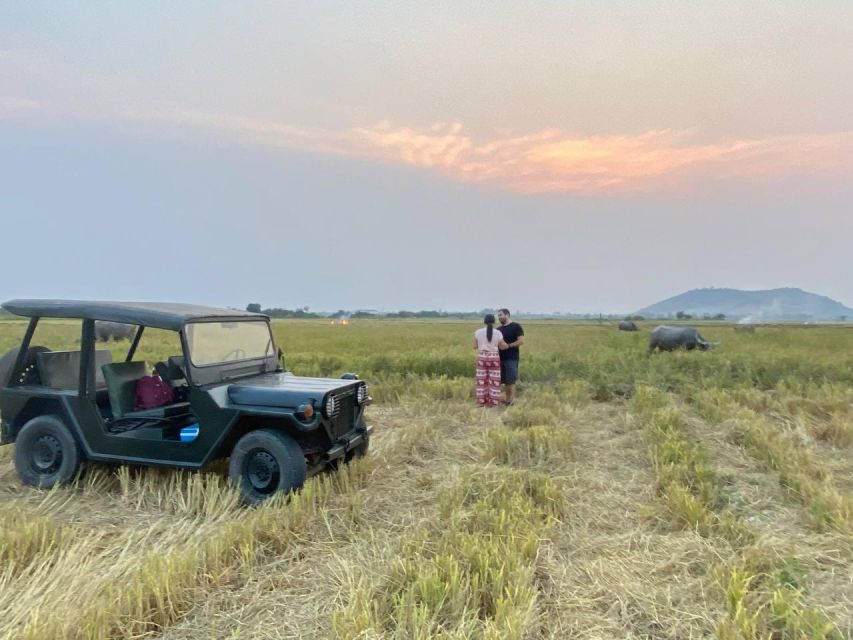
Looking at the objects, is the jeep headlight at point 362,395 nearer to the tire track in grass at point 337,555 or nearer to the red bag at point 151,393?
the tire track in grass at point 337,555

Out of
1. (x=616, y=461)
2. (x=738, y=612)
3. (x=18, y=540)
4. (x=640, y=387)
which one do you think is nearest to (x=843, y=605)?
(x=738, y=612)

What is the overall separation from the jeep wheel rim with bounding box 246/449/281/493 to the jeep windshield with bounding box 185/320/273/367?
1.05 metres

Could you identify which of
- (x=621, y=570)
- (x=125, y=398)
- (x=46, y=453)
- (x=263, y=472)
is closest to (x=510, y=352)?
(x=263, y=472)

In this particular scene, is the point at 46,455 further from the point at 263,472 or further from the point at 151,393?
the point at 263,472

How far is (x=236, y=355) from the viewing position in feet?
20.6

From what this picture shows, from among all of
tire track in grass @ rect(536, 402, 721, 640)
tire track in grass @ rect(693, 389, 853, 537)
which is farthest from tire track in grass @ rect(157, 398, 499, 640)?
tire track in grass @ rect(693, 389, 853, 537)

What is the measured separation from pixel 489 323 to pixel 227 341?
5.26 metres

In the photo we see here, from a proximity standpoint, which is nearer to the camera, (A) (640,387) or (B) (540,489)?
(B) (540,489)

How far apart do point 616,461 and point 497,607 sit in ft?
13.8

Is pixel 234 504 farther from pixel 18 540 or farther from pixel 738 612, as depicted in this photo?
pixel 738 612

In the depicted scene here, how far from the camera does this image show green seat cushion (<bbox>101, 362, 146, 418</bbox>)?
18.9 ft

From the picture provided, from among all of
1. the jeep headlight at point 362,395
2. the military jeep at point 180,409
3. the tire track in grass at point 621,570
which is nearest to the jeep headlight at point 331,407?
the military jeep at point 180,409

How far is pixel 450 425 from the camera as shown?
8.91 metres

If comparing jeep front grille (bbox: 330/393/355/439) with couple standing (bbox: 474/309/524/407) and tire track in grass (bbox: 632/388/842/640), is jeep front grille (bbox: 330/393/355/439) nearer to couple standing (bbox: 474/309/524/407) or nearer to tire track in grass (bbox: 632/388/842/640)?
tire track in grass (bbox: 632/388/842/640)
